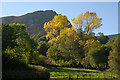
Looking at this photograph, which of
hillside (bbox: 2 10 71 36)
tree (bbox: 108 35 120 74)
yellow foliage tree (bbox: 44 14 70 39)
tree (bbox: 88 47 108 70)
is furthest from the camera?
hillside (bbox: 2 10 71 36)

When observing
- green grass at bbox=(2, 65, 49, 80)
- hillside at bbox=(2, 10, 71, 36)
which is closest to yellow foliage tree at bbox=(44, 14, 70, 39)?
green grass at bbox=(2, 65, 49, 80)

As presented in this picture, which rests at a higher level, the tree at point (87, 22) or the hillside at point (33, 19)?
the hillside at point (33, 19)

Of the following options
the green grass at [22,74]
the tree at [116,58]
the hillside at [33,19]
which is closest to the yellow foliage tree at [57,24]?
the tree at [116,58]

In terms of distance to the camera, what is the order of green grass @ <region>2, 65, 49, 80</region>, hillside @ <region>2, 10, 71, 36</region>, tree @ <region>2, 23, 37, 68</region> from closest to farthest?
1. green grass @ <region>2, 65, 49, 80</region>
2. tree @ <region>2, 23, 37, 68</region>
3. hillside @ <region>2, 10, 71, 36</region>

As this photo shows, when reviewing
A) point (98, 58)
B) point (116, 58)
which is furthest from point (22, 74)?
point (98, 58)

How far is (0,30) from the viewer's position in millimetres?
14430

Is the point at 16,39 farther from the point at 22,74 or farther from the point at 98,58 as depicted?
the point at 98,58

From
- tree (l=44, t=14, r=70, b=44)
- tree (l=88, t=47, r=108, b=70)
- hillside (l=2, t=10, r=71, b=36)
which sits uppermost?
hillside (l=2, t=10, r=71, b=36)

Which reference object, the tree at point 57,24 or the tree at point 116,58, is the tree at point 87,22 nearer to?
the tree at point 57,24

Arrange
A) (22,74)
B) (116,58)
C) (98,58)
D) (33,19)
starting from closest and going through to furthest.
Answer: (22,74)
(116,58)
(98,58)
(33,19)

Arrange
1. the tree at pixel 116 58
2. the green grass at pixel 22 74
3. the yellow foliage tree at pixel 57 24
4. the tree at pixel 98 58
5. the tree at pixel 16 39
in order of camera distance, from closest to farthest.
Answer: the green grass at pixel 22 74, the tree at pixel 116 58, the tree at pixel 16 39, the tree at pixel 98 58, the yellow foliage tree at pixel 57 24

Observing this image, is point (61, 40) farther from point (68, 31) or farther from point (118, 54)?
point (118, 54)

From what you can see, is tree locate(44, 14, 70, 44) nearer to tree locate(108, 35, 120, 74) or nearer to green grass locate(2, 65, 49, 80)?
tree locate(108, 35, 120, 74)

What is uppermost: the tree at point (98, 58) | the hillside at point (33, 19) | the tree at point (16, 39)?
the hillside at point (33, 19)
